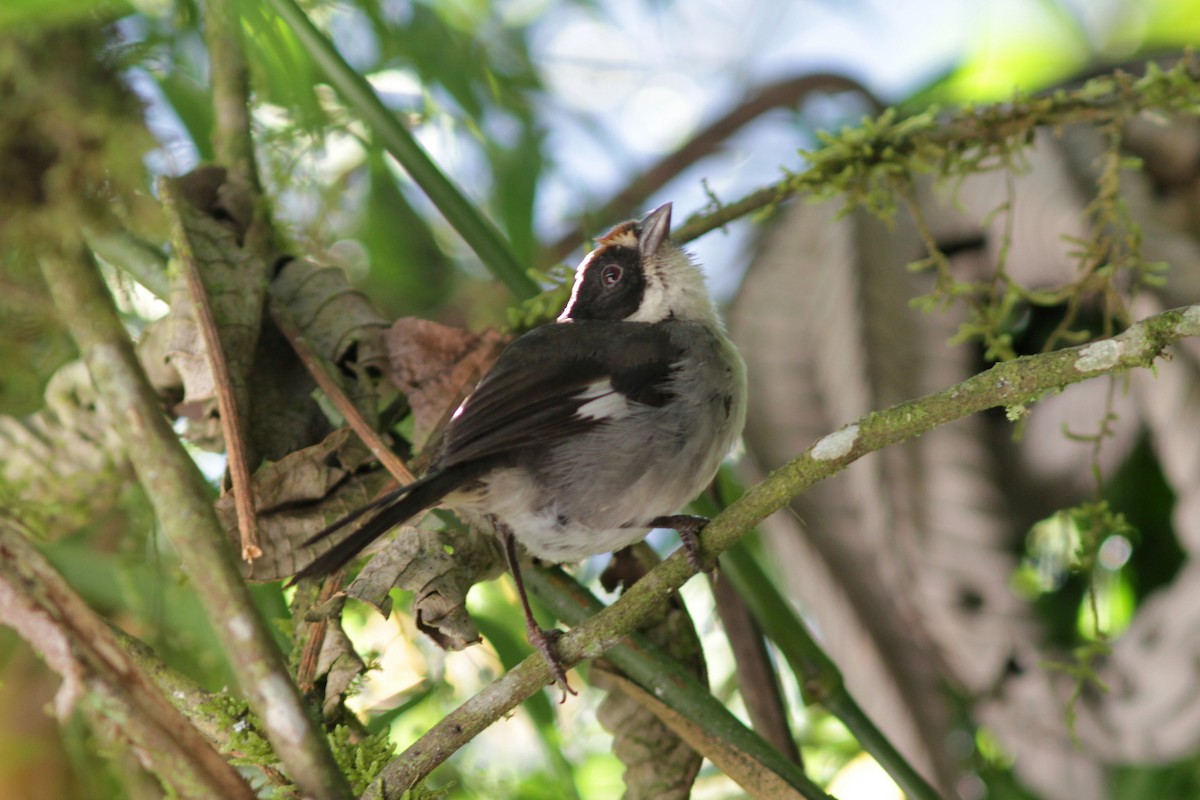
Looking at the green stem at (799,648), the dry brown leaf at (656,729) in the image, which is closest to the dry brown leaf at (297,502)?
the dry brown leaf at (656,729)

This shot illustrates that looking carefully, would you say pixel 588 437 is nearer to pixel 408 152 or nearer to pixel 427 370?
pixel 427 370

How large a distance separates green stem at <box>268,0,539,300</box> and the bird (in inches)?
6.9

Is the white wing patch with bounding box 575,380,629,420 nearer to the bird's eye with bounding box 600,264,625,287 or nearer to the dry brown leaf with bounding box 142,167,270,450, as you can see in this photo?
the bird's eye with bounding box 600,264,625,287

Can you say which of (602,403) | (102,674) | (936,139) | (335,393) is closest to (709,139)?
(936,139)

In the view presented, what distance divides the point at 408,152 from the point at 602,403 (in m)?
0.57

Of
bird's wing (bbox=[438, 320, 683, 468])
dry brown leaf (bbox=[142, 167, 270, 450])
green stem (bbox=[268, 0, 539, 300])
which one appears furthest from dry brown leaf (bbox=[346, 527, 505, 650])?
green stem (bbox=[268, 0, 539, 300])

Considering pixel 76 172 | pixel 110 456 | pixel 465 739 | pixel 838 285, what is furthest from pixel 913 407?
pixel 76 172

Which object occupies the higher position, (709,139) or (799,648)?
(709,139)

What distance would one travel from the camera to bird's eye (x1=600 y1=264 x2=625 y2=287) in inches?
96.2

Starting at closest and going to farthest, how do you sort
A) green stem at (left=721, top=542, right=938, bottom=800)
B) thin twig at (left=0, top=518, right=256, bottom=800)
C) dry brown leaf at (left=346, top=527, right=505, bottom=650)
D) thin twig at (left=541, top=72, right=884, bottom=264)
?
1. thin twig at (left=0, top=518, right=256, bottom=800)
2. dry brown leaf at (left=346, top=527, right=505, bottom=650)
3. green stem at (left=721, top=542, right=938, bottom=800)
4. thin twig at (left=541, top=72, right=884, bottom=264)

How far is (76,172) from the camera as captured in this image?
7.56 ft

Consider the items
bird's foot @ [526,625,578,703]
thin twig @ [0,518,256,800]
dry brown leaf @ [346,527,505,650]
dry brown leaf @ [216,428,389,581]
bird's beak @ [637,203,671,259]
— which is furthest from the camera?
bird's beak @ [637,203,671,259]

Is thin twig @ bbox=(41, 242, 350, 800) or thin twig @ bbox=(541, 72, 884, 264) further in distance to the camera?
thin twig @ bbox=(541, 72, 884, 264)

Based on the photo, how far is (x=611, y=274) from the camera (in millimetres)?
2451
